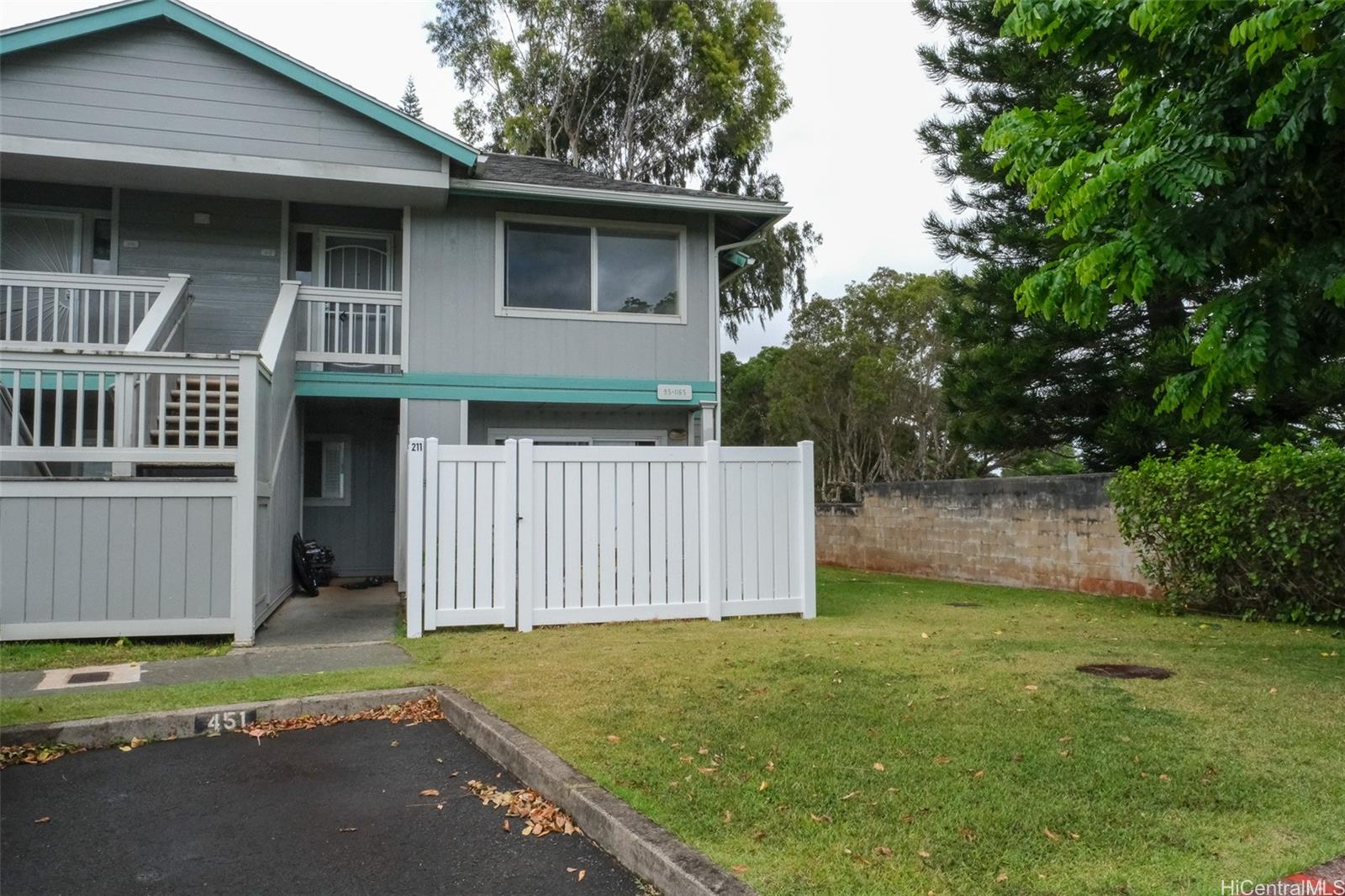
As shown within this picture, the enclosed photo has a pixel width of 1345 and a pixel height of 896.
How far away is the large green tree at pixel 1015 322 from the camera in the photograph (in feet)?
49.8

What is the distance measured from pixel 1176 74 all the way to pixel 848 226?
79.5ft

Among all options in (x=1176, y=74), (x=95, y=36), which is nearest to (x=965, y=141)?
(x=1176, y=74)

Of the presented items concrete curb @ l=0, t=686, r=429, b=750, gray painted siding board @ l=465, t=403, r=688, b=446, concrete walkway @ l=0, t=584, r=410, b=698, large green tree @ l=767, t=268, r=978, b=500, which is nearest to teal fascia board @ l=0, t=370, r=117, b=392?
concrete walkway @ l=0, t=584, r=410, b=698

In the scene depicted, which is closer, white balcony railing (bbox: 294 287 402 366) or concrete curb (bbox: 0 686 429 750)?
concrete curb (bbox: 0 686 429 750)

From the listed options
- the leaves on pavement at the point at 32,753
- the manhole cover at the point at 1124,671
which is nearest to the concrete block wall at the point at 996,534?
the manhole cover at the point at 1124,671

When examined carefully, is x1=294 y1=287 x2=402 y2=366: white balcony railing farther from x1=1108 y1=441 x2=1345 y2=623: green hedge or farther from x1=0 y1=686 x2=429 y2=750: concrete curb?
x1=1108 y1=441 x2=1345 y2=623: green hedge

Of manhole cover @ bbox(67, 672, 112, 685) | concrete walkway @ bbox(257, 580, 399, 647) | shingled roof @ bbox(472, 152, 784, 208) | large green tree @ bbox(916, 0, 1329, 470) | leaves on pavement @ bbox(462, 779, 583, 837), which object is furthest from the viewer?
large green tree @ bbox(916, 0, 1329, 470)

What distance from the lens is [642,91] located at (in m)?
27.9

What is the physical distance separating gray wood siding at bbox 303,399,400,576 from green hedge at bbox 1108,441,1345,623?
9.81m

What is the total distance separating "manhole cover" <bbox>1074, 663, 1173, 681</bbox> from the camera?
591 cm

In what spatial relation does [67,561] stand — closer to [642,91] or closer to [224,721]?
[224,721]

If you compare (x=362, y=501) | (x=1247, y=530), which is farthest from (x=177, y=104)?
(x=1247, y=530)

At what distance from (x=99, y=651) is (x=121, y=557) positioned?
0.79 metres

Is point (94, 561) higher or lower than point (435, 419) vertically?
lower
